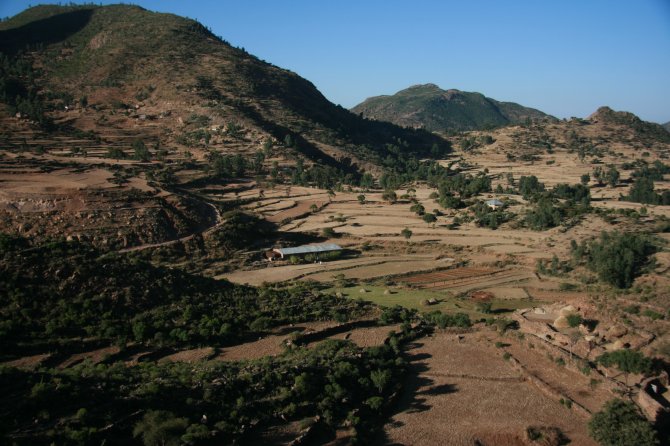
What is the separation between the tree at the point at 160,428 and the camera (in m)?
16.3

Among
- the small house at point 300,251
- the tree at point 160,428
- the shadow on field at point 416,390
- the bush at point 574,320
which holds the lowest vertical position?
the shadow on field at point 416,390

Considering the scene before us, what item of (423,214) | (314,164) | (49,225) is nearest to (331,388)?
(49,225)

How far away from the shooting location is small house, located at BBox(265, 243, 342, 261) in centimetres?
4458

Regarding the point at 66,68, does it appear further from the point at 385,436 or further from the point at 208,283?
the point at 385,436

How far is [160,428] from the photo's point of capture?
1658cm

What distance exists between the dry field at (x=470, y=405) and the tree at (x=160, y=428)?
25.2 ft

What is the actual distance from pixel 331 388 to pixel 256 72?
104556 millimetres

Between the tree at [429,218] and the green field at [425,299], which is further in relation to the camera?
the tree at [429,218]

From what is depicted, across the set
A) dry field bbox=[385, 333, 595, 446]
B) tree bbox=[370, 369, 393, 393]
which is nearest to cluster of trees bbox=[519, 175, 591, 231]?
dry field bbox=[385, 333, 595, 446]

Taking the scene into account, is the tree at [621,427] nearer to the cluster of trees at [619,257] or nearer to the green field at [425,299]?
the green field at [425,299]

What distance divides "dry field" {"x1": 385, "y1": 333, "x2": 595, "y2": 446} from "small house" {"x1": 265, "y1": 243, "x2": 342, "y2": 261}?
19311 millimetres

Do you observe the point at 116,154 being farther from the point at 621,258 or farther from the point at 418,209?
the point at 621,258

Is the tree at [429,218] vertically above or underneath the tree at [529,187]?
underneath

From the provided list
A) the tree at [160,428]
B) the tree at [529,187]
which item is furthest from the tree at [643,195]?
the tree at [160,428]
